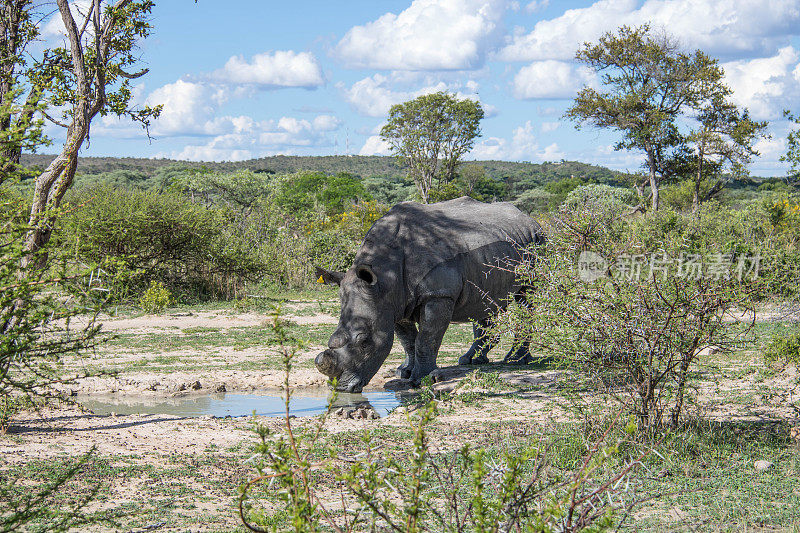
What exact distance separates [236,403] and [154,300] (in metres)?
8.78

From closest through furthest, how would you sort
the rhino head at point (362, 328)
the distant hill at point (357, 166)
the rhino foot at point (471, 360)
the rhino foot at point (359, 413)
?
1. the rhino foot at point (359, 413)
2. the rhino head at point (362, 328)
3. the rhino foot at point (471, 360)
4. the distant hill at point (357, 166)

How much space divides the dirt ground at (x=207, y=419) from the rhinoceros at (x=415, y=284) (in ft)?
2.40

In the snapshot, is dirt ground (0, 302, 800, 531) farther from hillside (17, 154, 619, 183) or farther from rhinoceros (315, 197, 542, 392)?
hillside (17, 154, 619, 183)

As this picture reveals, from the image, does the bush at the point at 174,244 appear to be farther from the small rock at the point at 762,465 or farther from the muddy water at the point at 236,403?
the small rock at the point at 762,465

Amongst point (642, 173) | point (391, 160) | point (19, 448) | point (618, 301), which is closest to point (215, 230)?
point (19, 448)

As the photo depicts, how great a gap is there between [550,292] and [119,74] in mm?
6000

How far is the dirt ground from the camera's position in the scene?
6.05 m

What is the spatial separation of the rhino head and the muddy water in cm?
44

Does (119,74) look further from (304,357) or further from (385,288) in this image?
(304,357)

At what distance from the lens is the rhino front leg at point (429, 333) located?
405 inches

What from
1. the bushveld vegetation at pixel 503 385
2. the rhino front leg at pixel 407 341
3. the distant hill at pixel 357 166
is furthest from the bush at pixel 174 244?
the distant hill at pixel 357 166

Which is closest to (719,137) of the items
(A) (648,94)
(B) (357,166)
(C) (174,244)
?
(A) (648,94)

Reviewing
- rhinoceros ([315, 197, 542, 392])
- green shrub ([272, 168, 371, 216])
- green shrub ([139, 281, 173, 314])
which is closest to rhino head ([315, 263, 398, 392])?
rhinoceros ([315, 197, 542, 392])

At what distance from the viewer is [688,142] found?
3170cm
